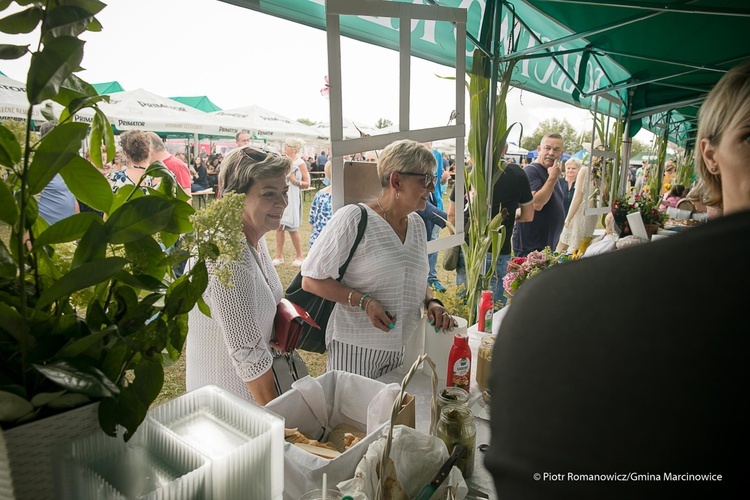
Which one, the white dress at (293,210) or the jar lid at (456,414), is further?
the white dress at (293,210)

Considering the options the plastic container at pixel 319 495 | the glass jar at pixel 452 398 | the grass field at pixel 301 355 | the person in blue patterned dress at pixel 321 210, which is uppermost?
the person in blue patterned dress at pixel 321 210

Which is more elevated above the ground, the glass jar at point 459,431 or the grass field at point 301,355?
the glass jar at point 459,431

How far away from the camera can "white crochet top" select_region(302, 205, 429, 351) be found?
1.76 metres

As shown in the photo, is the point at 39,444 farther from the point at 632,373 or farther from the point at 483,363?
the point at 483,363

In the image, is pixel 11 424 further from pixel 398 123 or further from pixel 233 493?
pixel 398 123

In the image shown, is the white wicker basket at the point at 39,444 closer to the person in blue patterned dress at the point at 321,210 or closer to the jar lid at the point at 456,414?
the jar lid at the point at 456,414

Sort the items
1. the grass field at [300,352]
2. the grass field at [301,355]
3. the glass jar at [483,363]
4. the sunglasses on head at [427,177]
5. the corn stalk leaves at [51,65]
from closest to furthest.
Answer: the corn stalk leaves at [51,65]
the glass jar at [483,363]
the sunglasses on head at [427,177]
the grass field at [301,355]
the grass field at [300,352]

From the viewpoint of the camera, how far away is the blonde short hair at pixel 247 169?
1615mm

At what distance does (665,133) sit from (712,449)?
34.3ft

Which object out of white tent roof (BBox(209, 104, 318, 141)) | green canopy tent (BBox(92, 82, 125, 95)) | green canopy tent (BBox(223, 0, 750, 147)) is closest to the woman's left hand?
green canopy tent (BBox(223, 0, 750, 147))

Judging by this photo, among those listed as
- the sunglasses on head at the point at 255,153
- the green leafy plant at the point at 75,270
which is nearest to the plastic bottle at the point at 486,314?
the sunglasses on head at the point at 255,153

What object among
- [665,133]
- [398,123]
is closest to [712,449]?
[398,123]

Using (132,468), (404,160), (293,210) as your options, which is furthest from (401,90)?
(293,210)

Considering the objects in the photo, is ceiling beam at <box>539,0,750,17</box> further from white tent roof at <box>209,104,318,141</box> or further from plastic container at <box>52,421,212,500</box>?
white tent roof at <box>209,104,318,141</box>
